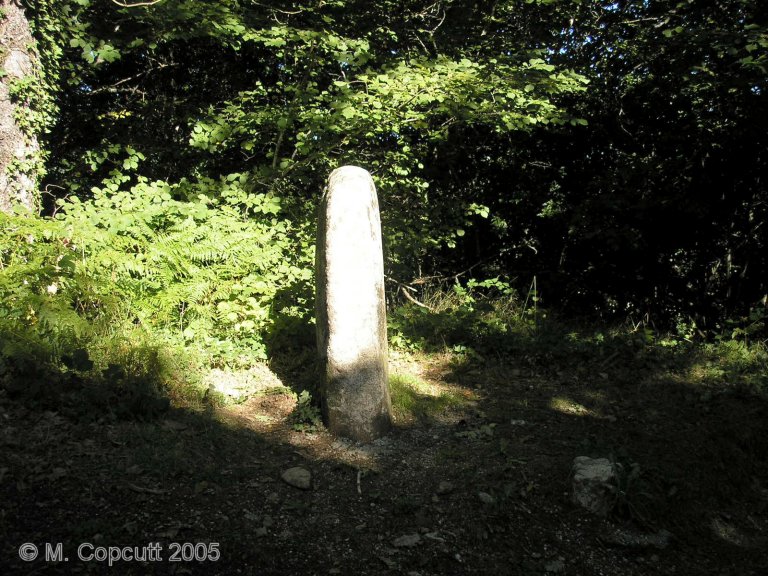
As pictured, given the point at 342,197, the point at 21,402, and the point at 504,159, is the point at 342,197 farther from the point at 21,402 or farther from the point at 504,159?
the point at 504,159

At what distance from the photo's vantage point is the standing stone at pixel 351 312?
13.5 ft

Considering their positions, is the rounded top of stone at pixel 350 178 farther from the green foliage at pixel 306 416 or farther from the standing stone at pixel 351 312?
the green foliage at pixel 306 416

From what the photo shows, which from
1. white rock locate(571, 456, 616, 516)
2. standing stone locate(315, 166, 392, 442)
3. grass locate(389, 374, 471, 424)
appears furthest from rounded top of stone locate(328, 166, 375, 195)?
white rock locate(571, 456, 616, 516)

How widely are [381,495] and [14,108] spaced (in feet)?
18.9

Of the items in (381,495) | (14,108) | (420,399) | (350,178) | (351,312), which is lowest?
(381,495)

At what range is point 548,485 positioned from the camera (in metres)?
3.65

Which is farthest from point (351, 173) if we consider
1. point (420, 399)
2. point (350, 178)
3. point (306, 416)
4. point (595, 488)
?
point (595, 488)

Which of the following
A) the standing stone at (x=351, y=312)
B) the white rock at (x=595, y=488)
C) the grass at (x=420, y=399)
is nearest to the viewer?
the white rock at (x=595, y=488)

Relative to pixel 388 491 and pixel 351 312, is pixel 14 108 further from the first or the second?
pixel 388 491

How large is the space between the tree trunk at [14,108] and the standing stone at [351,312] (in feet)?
13.3

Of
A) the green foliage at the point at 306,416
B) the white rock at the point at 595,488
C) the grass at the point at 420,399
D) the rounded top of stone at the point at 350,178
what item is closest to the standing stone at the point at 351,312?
the rounded top of stone at the point at 350,178

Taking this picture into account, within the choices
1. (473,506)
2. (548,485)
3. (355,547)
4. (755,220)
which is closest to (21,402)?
(355,547)

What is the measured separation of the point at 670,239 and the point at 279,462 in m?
6.44

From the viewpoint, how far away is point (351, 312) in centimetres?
410
